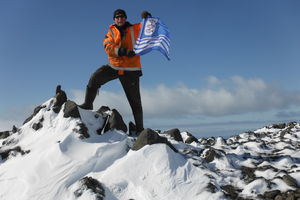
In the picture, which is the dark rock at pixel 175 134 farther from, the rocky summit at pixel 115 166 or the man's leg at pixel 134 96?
the man's leg at pixel 134 96

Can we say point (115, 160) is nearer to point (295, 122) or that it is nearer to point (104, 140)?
point (104, 140)

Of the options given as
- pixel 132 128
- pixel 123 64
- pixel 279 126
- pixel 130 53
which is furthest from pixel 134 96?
pixel 279 126

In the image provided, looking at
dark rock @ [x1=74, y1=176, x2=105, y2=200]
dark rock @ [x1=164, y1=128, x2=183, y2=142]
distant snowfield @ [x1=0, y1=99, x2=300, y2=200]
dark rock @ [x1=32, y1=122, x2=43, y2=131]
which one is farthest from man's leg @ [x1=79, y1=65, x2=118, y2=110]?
dark rock @ [x1=74, y1=176, x2=105, y2=200]

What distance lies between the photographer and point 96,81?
7.82 meters

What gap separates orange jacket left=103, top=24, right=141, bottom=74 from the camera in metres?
7.25

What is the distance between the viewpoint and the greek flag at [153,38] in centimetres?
677

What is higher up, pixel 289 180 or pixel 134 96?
pixel 134 96

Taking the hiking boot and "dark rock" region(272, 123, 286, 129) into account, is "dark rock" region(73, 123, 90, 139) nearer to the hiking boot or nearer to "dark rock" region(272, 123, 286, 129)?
the hiking boot

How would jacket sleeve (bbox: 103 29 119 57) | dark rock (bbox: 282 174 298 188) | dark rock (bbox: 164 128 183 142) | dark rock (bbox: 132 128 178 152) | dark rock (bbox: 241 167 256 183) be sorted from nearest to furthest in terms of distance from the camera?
dark rock (bbox: 282 174 298 188) < dark rock (bbox: 241 167 256 183) < dark rock (bbox: 132 128 178 152) < jacket sleeve (bbox: 103 29 119 57) < dark rock (bbox: 164 128 183 142)

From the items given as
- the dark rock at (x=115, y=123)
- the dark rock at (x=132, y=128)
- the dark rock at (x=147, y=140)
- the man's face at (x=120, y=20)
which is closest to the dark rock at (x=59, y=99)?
the dark rock at (x=115, y=123)

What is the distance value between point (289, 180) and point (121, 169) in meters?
2.85

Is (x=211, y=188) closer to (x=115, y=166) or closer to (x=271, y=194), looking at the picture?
(x=271, y=194)

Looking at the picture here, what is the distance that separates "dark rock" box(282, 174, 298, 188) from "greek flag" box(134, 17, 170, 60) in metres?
3.17

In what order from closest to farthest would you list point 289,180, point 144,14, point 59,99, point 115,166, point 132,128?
point 289,180
point 115,166
point 144,14
point 59,99
point 132,128
